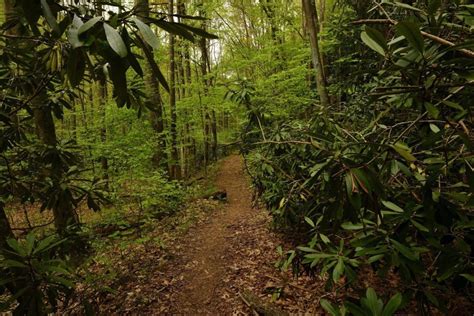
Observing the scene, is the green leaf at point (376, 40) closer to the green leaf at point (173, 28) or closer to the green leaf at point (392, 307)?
the green leaf at point (173, 28)

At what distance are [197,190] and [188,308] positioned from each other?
7022 millimetres

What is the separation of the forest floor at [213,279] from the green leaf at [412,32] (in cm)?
320

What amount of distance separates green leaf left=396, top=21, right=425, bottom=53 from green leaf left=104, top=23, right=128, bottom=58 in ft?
3.20

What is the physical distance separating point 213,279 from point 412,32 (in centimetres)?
443

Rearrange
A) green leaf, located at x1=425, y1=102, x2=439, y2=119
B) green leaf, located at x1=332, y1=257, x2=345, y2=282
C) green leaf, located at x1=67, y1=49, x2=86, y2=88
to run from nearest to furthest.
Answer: green leaf, located at x1=67, y1=49, x2=86, y2=88 < green leaf, located at x1=425, y1=102, x2=439, y2=119 < green leaf, located at x1=332, y1=257, x2=345, y2=282

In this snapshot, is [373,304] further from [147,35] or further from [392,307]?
[147,35]

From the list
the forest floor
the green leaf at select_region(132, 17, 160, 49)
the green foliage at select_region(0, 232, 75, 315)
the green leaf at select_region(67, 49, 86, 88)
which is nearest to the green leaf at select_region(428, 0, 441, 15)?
the green leaf at select_region(132, 17, 160, 49)

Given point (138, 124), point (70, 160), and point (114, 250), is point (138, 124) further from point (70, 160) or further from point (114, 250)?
point (70, 160)

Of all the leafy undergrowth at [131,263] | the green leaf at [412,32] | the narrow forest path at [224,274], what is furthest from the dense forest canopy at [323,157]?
the narrow forest path at [224,274]

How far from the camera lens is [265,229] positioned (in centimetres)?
605

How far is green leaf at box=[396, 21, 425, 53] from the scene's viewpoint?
3.34 feet

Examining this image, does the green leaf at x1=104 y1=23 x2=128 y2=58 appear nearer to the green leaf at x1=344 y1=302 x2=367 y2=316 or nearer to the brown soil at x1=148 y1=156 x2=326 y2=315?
the green leaf at x1=344 y1=302 x2=367 y2=316

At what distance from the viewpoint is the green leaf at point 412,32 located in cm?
102

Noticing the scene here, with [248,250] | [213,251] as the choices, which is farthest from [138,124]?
[248,250]
